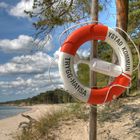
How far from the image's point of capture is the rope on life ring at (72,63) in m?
6.94

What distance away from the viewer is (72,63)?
23.0 feet

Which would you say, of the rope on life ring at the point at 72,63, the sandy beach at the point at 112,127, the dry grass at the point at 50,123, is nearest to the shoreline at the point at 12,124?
the dry grass at the point at 50,123

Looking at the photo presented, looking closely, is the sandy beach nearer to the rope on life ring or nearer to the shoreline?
the shoreline

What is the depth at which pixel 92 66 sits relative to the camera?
23.5 feet

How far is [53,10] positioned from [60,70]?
6310mm

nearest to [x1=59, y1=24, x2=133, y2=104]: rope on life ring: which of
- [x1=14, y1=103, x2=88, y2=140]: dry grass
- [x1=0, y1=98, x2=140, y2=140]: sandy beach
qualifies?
[x1=0, y1=98, x2=140, y2=140]: sandy beach

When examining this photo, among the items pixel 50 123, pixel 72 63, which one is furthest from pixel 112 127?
pixel 72 63

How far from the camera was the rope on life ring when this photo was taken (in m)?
6.94

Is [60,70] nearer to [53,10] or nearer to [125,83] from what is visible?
[125,83]

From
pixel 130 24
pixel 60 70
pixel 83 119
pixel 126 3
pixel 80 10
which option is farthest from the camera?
pixel 130 24

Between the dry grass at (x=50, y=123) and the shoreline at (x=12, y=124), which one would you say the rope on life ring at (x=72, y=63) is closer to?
the dry grass at (x=50, y=123)

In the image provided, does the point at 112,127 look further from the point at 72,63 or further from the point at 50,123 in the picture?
the point at 72,63

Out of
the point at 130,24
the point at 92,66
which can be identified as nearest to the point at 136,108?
the point at 92,66

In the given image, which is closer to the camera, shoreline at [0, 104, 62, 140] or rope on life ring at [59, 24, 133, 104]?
rope on life ring at [59, 24, 133, 104]
